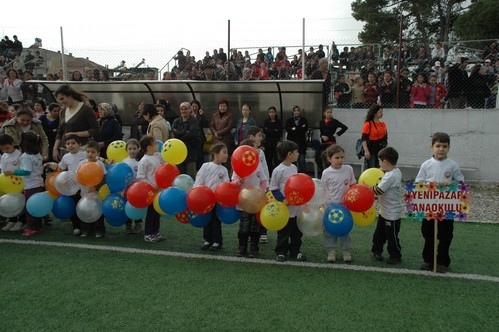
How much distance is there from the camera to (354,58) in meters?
11.8

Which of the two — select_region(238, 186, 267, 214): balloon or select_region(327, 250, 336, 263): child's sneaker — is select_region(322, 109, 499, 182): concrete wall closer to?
select_region(327, 250, 336, 263): child's sneaker

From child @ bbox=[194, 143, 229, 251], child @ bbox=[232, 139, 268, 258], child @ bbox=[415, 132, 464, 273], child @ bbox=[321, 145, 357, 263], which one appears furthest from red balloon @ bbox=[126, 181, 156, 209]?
child @ bbox=[415, 132, 464, 273]

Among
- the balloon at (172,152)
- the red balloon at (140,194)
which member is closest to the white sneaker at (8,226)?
the red balloon at (140,194)

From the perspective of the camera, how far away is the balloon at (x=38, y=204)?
226 inches

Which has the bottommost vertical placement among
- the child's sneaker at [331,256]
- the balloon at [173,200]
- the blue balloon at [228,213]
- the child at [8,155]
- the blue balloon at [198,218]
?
the child's sneaker at [331,256]

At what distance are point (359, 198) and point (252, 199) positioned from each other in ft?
3.62

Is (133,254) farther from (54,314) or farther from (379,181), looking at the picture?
(379,181)

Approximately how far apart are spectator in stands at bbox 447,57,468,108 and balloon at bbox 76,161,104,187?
7.85 metres

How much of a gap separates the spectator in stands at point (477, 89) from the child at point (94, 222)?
26.4 ft

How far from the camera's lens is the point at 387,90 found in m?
10.4

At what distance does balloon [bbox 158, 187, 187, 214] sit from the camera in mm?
5145

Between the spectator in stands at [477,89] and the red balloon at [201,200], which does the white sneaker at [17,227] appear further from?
the spectator in stands at [477,89]

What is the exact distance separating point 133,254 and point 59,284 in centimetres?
104

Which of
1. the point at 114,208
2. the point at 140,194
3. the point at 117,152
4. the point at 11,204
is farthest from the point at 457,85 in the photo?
the point at 11,204
